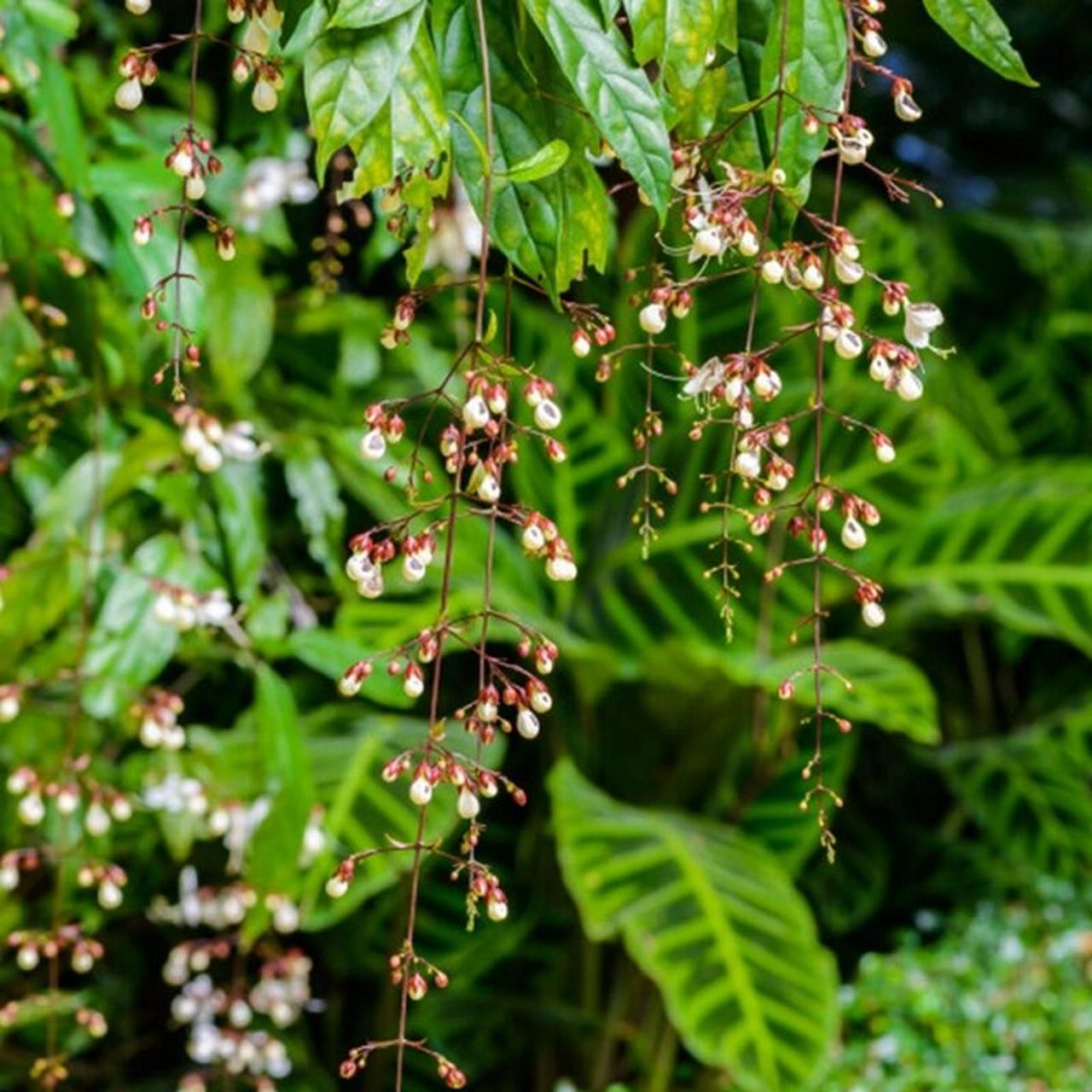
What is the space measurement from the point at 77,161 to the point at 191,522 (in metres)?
0.37

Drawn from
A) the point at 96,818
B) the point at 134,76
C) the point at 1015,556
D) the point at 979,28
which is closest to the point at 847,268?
the point at 979,28

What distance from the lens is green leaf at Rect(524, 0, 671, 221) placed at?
0.65 meters

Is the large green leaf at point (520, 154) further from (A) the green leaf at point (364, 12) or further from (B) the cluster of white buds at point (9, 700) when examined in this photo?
(B) the cluster of white buds at point (9, 700)

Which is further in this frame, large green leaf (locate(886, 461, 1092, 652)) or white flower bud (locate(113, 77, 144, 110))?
large green leaf (locate(886, 461, 1092, 652))

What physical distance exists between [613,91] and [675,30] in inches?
1.4

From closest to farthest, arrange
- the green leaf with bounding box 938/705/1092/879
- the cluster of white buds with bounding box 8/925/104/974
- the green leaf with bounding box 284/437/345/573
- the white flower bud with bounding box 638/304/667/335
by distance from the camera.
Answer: the white flower bud with bounding box 638/304/667/335 → the cluster of white buds with bounding box 8/925/104/974 → the green leaf with bounding box 284/437/345/573 → the green leaf with bounding box 938/705/1092/879

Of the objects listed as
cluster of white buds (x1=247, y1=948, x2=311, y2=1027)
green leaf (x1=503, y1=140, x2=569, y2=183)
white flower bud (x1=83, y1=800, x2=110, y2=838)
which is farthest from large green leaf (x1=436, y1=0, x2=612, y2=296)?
cluster of white buds (x1=247, y1=948, x2=311, y2=1027)

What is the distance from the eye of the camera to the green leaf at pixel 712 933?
1.71 metres

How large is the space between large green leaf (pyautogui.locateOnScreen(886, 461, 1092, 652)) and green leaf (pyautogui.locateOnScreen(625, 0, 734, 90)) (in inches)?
63.8

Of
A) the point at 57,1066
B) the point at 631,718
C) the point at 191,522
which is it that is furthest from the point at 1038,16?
the point at 57,1066

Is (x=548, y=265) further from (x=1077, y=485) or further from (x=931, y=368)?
(x=931, y=368)

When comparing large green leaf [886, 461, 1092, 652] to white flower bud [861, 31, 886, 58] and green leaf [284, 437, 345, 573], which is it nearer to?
green leaf [284, 437, 345, 573]

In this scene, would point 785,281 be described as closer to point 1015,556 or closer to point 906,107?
point 906,107

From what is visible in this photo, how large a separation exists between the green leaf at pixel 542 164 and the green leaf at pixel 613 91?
19mm
